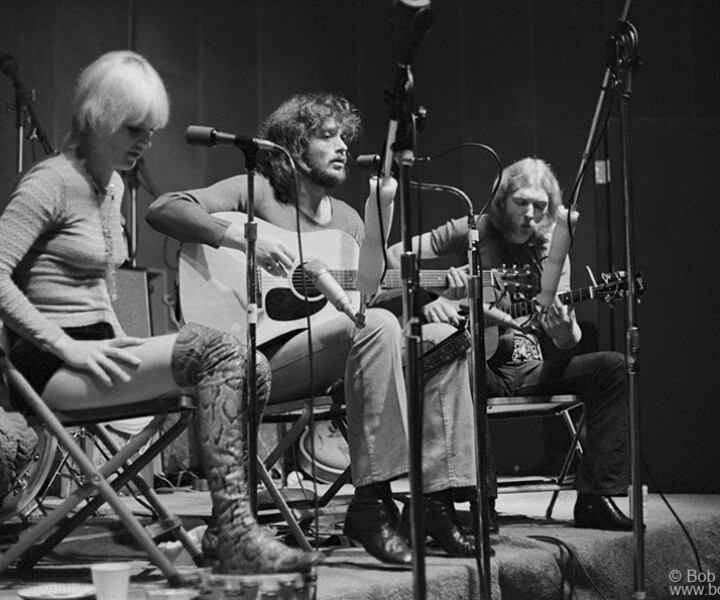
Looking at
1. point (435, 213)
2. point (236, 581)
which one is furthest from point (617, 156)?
point (236, 581)

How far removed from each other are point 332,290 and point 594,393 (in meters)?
1.07

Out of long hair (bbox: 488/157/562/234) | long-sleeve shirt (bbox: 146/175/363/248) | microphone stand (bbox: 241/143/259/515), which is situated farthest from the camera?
long hair (bbox: 488/157/562/234)

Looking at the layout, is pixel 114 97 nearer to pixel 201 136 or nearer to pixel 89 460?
pixel 201 136

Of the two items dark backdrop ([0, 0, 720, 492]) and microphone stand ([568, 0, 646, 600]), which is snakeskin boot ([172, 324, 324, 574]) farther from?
dark backdrop ([0, 0, 720, 492])

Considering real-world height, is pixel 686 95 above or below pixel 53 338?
above

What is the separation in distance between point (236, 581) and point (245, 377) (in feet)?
1.53

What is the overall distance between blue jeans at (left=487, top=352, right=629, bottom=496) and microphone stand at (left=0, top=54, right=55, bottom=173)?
2.23m

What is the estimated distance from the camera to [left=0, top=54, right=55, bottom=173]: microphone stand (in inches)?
173

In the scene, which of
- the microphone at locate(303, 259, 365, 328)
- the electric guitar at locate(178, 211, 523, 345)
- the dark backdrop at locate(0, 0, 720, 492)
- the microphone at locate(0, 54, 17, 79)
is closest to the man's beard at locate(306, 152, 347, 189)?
the electric guitar at locate(178, 211, 523, 345)

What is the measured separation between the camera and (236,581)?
205cm

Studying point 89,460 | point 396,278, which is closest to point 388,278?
point 396,278

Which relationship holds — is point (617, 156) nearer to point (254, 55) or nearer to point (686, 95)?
point (686, 95)

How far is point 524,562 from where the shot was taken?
2.72 meters

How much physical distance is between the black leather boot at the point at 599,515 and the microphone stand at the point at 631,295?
0.57m
